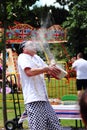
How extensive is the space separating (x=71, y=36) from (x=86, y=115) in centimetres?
3816

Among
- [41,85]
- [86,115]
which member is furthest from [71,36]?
[86,115]

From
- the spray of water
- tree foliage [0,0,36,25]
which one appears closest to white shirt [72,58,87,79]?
tree foliage [0,0,36,25]

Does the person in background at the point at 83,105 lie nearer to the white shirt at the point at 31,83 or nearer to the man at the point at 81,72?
the white shirt at the point at 31,83

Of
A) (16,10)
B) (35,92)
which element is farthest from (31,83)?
(16,10)

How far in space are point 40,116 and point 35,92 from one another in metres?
0.32

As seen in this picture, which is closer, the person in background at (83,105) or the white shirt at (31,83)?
the person in background at (83,105)

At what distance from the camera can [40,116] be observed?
5.73 meters

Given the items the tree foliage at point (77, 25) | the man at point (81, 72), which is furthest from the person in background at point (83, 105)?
the tree foliage at point (77, 25)

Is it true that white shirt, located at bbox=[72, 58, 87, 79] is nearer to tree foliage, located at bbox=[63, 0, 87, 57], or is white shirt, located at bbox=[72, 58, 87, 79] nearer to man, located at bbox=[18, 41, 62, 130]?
man, located at bbox=[18, 41, 62, 130]

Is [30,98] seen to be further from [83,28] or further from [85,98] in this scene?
[83,28]

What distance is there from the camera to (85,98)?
215cm

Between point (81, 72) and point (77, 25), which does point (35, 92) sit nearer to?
point (81, 72)

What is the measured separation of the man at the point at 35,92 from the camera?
5652mm

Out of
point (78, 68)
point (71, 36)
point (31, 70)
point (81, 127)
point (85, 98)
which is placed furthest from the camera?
point (71, 36)
